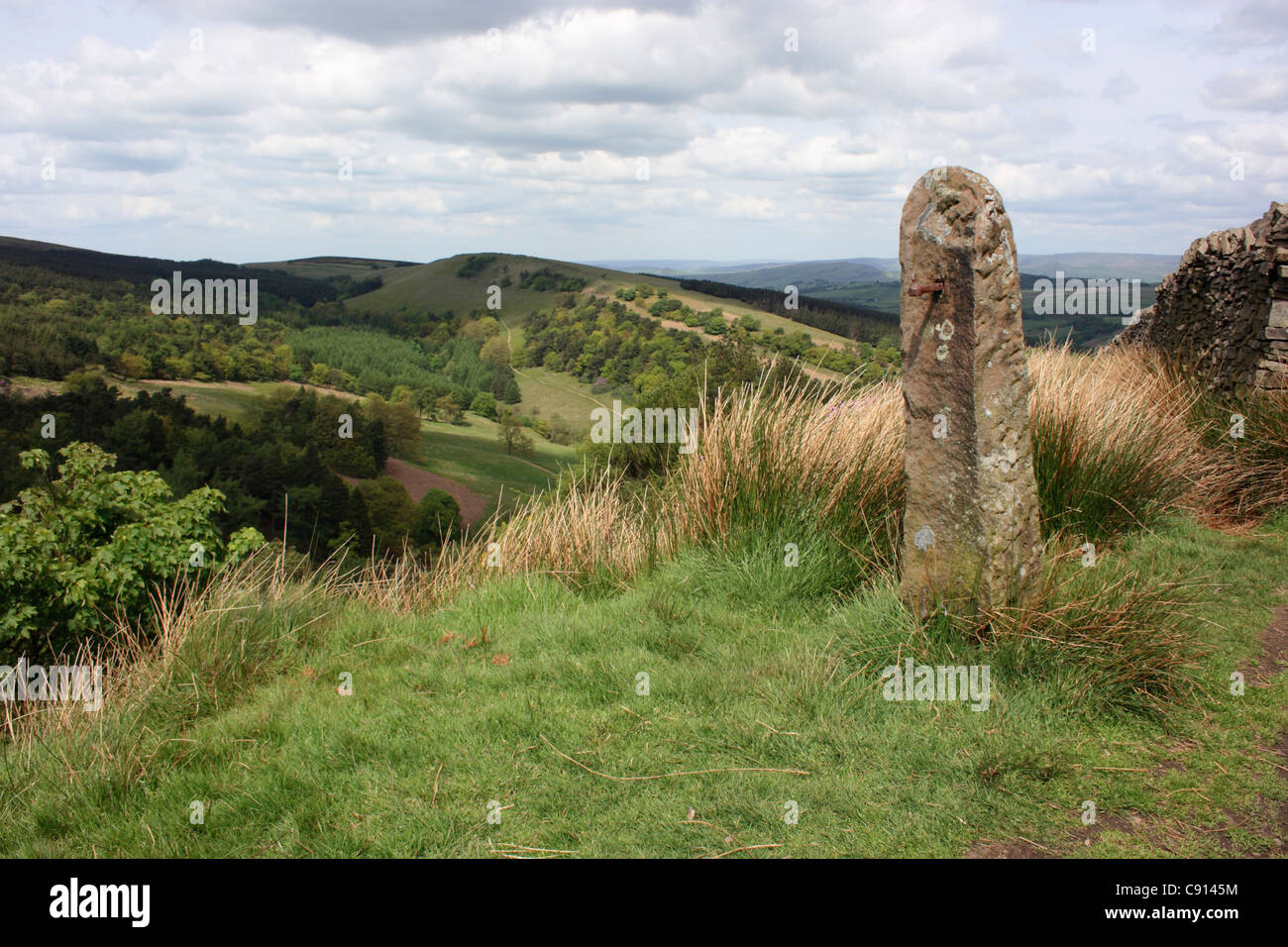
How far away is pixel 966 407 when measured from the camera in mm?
3764

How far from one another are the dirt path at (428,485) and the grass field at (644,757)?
4819 centimetres

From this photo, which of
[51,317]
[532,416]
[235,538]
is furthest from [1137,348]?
[51,317]

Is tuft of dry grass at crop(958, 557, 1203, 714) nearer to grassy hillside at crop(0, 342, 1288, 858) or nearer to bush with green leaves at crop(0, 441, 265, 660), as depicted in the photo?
grassy hillside at crop(0, 342, 1288, 858)

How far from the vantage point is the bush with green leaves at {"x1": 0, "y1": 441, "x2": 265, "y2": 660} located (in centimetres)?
892

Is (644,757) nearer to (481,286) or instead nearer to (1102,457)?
(1102,457)

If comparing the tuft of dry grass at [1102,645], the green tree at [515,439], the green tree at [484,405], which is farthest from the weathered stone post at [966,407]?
the green tree at [484,405]

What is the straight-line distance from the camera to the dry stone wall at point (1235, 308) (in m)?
7.35

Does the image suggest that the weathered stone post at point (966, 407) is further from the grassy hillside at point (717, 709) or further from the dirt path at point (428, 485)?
the dirt path at point (428, 485)

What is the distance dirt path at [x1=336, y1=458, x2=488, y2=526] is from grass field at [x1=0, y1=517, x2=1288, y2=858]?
48192mm

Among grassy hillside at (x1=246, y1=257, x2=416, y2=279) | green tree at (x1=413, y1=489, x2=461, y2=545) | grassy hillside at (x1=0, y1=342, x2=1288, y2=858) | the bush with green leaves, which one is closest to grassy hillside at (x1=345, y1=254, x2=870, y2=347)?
grassy hillside at (x1=246, y1=257, x2=416, y2=279)

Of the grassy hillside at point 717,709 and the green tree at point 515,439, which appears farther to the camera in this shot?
the green tree at point 515,439

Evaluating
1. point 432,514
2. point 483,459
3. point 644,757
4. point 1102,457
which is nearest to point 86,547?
point 644,757

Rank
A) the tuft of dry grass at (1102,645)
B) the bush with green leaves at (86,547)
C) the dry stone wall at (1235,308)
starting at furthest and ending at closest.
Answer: the bush with green leaves at (86,547)
the dry stone wall at (1235,308)
the tuft of dry grass at (1102,645)

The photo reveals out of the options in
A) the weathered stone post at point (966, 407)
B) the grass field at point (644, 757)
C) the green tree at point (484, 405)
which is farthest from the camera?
the green tree at point (484, 405)
